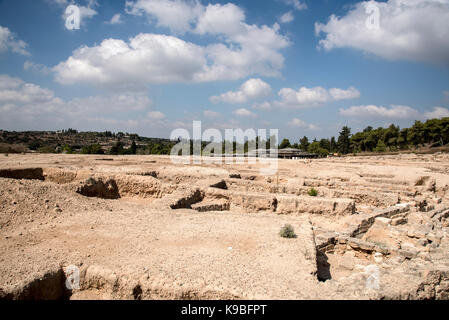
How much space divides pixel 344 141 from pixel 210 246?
56103mm

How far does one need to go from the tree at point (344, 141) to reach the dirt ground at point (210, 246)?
4768 cm

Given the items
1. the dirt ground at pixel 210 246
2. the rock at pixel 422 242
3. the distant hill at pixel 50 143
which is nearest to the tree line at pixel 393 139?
the distant hill at pixel 50 143

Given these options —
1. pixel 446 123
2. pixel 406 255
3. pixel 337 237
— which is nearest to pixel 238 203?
pixel 337 237

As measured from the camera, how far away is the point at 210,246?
15.8 feet

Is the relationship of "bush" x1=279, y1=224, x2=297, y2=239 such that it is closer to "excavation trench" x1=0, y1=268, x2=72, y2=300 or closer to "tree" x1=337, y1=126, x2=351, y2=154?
"excavation trench" x1=0, y1=268, x2=72, y2=300

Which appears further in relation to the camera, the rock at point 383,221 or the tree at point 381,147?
the tree at point 381,147

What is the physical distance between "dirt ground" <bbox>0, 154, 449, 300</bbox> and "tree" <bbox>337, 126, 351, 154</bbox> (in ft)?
156

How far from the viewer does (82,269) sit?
3.95m

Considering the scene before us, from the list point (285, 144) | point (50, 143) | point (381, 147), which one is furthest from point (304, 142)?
point (50, 143)

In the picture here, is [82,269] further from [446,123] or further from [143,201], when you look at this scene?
[446,123]

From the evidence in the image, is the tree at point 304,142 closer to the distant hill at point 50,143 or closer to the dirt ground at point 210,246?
the distant hill at point 50,143

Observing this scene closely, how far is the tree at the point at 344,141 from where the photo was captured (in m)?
54.6

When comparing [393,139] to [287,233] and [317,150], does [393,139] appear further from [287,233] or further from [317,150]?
[287,233]
